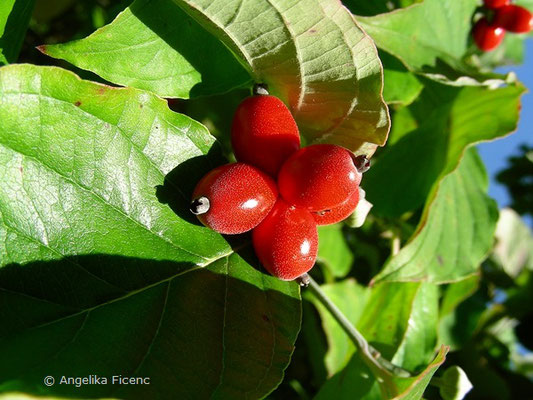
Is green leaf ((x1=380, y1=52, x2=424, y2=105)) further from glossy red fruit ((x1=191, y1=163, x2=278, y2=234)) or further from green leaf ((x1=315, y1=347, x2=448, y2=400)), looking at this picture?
green leaf ((x1=315, y1=347, x2=448, y2=400))

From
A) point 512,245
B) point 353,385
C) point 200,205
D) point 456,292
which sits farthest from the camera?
point 512,245

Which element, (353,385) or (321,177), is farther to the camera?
(353,385)

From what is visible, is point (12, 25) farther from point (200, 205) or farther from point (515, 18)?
point (515, 18)

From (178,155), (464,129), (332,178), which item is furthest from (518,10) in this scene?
(178,155)

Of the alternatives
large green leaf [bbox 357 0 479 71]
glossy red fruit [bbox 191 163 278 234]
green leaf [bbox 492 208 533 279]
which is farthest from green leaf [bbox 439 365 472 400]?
green leaf [bbox 492 208 533 279]

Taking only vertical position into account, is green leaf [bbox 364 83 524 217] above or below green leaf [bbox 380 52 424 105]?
below

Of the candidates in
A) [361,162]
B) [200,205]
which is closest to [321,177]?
[361,162]

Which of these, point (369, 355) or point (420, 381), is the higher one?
point (420, 381)
